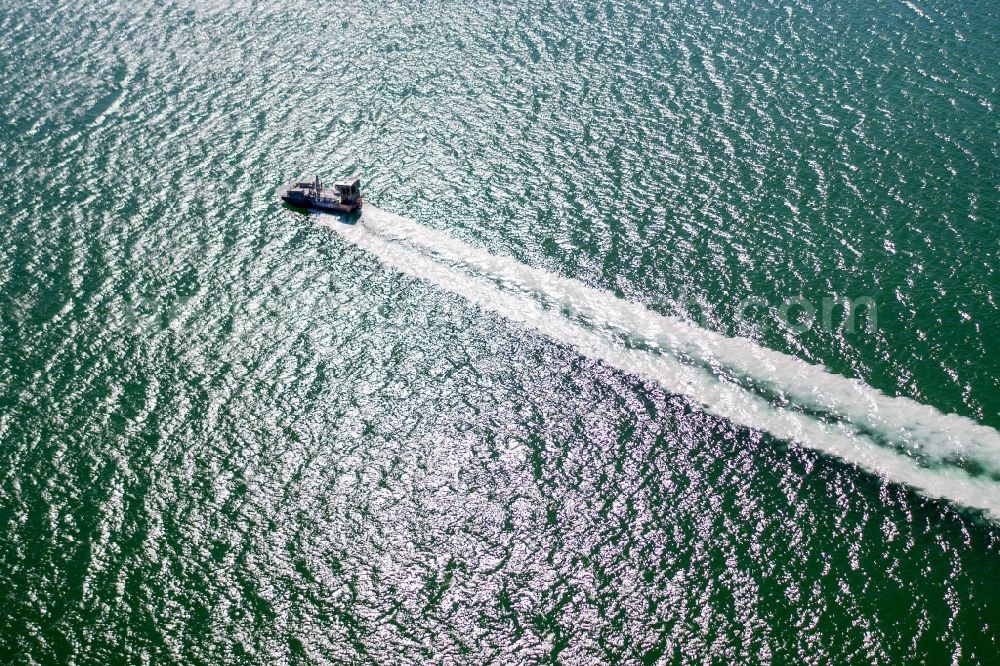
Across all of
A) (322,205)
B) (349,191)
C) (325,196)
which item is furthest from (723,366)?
(325,196)

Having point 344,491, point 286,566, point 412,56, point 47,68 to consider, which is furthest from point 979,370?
point 47,68

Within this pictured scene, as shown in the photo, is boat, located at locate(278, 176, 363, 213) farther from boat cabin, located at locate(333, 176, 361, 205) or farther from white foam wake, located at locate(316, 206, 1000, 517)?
white foam wake, located at locate(316, 206, 1000, 517)

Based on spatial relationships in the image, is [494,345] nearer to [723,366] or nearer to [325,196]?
[723,366]

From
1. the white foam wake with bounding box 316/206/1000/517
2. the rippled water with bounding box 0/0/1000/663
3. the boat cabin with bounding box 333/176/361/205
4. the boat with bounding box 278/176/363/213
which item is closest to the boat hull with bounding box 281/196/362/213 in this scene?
the boat with bounding box 278/176/363/213

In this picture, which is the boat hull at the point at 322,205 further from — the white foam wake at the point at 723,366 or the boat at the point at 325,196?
the white foam wake at the point at 723,366

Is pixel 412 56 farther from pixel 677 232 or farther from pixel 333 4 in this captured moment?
pixel 677 232

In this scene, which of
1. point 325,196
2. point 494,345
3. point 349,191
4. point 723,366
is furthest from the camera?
point 325,196
